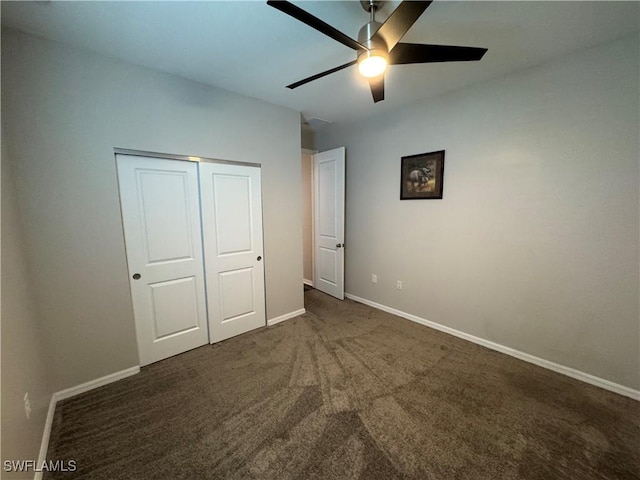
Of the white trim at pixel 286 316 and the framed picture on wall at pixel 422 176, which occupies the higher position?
the framed picture on wall at pixel 422 176

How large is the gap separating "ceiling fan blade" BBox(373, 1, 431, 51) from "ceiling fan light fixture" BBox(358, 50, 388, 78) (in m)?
0.06

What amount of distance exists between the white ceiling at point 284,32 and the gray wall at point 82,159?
18 cm

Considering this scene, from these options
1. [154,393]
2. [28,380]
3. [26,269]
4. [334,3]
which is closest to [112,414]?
[154,393]

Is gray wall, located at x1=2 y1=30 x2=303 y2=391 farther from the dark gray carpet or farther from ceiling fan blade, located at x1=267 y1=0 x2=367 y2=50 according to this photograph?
ceiling fan blade, located at x1=267 y1=0 x2=367 y2=50

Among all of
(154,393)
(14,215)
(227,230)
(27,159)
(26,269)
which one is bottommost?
(154,393)

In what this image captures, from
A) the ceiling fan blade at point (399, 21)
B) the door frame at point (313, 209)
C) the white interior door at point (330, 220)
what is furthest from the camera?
the door frame at point (313, 209)

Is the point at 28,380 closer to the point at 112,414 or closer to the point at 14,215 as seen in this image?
the point at 112,414

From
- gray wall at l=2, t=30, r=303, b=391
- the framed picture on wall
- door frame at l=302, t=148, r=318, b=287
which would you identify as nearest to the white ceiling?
gray wall at l=2, t=30, r=303, b=391

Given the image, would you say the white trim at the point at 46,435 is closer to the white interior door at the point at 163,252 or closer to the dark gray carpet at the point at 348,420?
the dark gray carpet at the point at 348,420

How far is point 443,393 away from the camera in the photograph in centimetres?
195

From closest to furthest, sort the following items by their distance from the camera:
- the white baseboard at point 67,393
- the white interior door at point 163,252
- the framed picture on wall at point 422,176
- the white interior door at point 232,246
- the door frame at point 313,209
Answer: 1. the white baseboard at point 67,393
2. the white interior door at point 163,252
3. the white interior door at point 232,246
4. the framed picture on wall at point 422,176
5. the door frame at point 313,209

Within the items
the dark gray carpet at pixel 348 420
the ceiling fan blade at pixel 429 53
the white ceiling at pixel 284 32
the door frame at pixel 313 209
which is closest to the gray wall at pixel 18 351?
the dark gray carpet at pixel 348 420

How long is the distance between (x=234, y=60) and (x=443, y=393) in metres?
3.09

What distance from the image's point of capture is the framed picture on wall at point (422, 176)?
2799 mm
